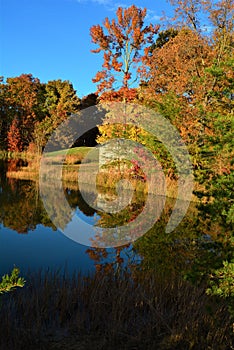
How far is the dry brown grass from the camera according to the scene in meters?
4.14

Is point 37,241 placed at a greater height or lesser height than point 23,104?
lesser

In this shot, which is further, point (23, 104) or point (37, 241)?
point (23, 104)

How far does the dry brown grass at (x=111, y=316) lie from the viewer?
414 cm

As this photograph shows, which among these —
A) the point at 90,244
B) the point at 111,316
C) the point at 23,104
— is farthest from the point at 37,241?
the point at 23,104

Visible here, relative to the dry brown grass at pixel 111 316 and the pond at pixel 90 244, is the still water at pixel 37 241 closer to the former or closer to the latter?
the pond at pixel 90 244

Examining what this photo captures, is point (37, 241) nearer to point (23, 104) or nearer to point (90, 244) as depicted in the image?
point (90, 244)

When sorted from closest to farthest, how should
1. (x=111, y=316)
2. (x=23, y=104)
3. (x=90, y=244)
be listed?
(x=111, y=316) < (x=90, y=244) < (x=23, y=104)

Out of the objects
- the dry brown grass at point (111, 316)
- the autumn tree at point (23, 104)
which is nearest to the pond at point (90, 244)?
the dry brown grass at point (111, 316)

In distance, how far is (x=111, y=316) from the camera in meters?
Answer: 4.64

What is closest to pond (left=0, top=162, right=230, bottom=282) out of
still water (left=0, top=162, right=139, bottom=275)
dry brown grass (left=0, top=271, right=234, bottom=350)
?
still water (left=0, top=162, right=139, bottom=275)

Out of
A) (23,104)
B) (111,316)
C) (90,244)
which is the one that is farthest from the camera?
(23,104)

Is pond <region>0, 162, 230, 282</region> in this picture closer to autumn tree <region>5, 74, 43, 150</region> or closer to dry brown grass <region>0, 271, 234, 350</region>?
dry brown grass <region>0, 271, 234, 350</region>

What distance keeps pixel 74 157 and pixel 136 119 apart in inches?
540

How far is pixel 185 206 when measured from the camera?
47.2ft
